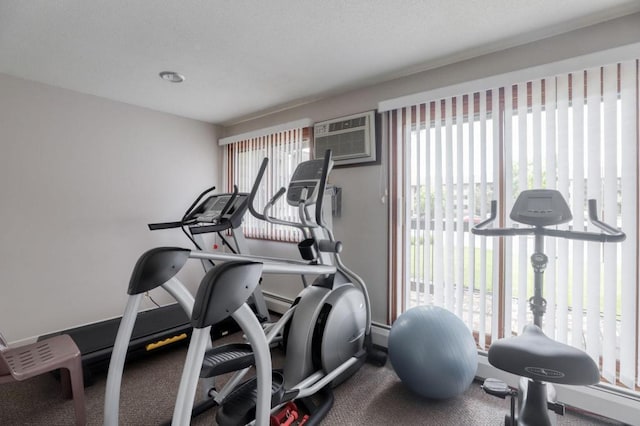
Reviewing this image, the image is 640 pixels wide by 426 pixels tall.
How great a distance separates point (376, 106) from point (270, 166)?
4.88 feet

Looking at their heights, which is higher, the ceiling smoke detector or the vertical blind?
A: the ceiling smoke detector

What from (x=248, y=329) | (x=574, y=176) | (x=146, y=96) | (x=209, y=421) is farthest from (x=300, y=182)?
(x=146, y=96)

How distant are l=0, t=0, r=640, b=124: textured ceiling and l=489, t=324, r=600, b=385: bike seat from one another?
1797mm

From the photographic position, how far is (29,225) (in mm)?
2711

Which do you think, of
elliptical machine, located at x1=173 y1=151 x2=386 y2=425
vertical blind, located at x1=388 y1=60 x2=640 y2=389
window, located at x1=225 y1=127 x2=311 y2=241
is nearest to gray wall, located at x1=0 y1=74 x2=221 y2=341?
window, located at x1=225 y1=127 x2=311 y2=241

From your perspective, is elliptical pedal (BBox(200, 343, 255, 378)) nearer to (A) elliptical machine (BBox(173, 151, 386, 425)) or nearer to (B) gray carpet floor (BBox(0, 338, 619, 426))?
(A) elliptical machine (BBox(173, 151, 386, 425))

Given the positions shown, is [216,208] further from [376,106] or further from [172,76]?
[376,106]

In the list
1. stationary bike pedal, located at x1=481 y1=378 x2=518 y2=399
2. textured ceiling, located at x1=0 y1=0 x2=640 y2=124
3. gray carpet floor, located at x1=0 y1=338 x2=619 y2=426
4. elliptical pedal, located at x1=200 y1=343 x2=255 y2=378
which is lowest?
gray carpet floor, located at x1=0 y1=338 x2=619 y2=426

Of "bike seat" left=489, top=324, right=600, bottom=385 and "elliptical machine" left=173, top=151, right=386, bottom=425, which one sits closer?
"bike seat" left=489, top=324, right=600, bottom=385

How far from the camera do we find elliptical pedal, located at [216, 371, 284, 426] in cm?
135

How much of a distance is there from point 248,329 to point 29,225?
286cm

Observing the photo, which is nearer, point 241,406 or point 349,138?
point 241,406

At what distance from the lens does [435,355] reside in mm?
1822

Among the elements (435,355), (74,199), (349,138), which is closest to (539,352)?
(435,355)
